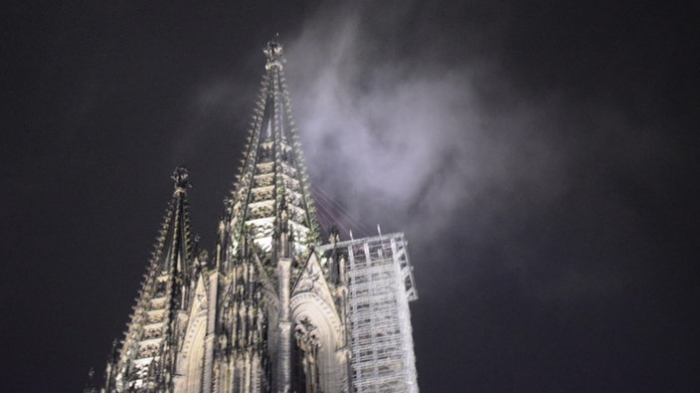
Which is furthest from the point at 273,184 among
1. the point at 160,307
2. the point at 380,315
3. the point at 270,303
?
the point at 270,303

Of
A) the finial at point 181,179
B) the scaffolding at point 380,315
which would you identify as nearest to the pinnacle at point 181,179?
the finial at point 181,179

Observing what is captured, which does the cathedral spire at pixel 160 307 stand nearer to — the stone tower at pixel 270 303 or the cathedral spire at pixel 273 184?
the stone tower at pixel 270 303

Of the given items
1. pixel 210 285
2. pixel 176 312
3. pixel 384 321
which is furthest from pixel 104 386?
pixel 384 321

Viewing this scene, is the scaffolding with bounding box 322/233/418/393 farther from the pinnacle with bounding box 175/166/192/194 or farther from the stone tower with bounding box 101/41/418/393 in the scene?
the pinnacle with bounding box 175/166/192/194

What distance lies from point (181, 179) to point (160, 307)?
26.2 feet

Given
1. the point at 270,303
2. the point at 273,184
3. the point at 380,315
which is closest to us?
the point at 270,303

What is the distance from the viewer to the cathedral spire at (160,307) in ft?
151

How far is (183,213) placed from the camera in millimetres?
54281

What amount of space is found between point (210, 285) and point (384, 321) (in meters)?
8.01

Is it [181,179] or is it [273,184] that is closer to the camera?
[273,184]

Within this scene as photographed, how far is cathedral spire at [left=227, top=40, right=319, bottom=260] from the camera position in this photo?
4506 centimetres

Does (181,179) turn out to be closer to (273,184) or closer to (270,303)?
(273,184)

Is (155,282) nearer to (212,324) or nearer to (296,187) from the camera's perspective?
(296,187)

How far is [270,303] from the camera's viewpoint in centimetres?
4122
